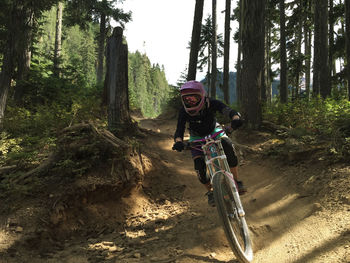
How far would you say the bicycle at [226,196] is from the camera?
3.07 metres

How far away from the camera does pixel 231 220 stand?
11.1ft

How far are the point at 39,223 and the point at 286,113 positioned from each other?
895 centimetres

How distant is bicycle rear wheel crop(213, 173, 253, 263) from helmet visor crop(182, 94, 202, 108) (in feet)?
4.15

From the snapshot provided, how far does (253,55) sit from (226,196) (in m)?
6.78

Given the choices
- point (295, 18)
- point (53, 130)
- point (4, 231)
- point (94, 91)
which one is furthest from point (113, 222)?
point (295, 18)

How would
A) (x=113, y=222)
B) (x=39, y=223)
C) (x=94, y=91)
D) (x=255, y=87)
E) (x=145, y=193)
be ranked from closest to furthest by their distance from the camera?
1. (x=39, y=223)
2. (x=113, y=222)
3. (x=145, y=193)
4. (x=255, y=87)
5. (x=94, y=91)

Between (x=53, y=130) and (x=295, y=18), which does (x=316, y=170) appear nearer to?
(x=53, y=130)

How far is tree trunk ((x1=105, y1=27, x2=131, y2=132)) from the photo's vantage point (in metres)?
7.12

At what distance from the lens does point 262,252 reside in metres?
3.44

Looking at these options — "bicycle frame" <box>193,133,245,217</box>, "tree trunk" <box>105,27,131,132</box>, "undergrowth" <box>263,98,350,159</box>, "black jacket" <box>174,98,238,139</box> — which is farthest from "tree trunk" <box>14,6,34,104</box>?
"undergrowth" <box>263,98,350,159</box>

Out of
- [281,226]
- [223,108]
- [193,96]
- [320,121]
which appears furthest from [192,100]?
[320,121]

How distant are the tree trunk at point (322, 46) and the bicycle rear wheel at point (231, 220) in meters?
10.3

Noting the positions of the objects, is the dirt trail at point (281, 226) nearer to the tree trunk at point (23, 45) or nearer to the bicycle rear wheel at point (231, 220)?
the bicycle rear wheel at point (231, 220)

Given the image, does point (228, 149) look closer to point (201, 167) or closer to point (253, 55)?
point (201, 167)
